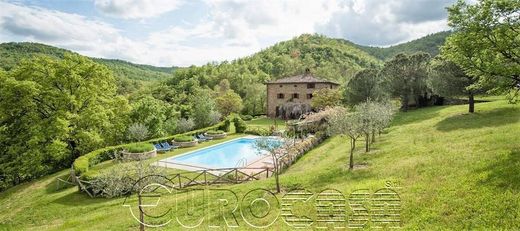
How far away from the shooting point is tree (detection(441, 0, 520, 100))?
12781 mm

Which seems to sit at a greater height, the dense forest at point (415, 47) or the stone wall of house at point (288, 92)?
the dense forest at point (415, 47)

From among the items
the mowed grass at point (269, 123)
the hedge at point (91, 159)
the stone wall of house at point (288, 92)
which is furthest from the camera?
the stone wall of house at point (288, 92)

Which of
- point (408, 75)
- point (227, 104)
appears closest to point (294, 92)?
point (227, 104)

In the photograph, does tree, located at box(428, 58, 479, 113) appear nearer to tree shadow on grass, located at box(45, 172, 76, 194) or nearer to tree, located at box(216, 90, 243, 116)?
tree shadow on grass, located at box(45, 172, 76, 194)

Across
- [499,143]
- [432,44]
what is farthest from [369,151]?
[432,44]

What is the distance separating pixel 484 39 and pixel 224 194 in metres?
12.1

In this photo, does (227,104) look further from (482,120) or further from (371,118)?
(482,120)

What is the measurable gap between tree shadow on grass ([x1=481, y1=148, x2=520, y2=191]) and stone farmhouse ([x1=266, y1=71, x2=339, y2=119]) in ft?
114

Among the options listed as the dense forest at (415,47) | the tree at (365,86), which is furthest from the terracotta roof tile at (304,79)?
the dense forest at (415,47)

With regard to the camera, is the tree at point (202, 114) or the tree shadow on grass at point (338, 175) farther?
the tree at point (202, 114)

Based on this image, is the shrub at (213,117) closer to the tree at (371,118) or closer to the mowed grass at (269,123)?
the mowed grass at (269,123)

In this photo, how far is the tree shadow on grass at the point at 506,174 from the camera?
8.94m

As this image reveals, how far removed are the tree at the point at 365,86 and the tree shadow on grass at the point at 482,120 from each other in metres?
10.6

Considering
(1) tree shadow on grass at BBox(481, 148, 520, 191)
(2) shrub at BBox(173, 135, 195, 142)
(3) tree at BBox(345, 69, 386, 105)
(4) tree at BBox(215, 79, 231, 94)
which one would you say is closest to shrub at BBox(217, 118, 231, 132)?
(2) shrub at BBox(173, 135, 195, 142)
